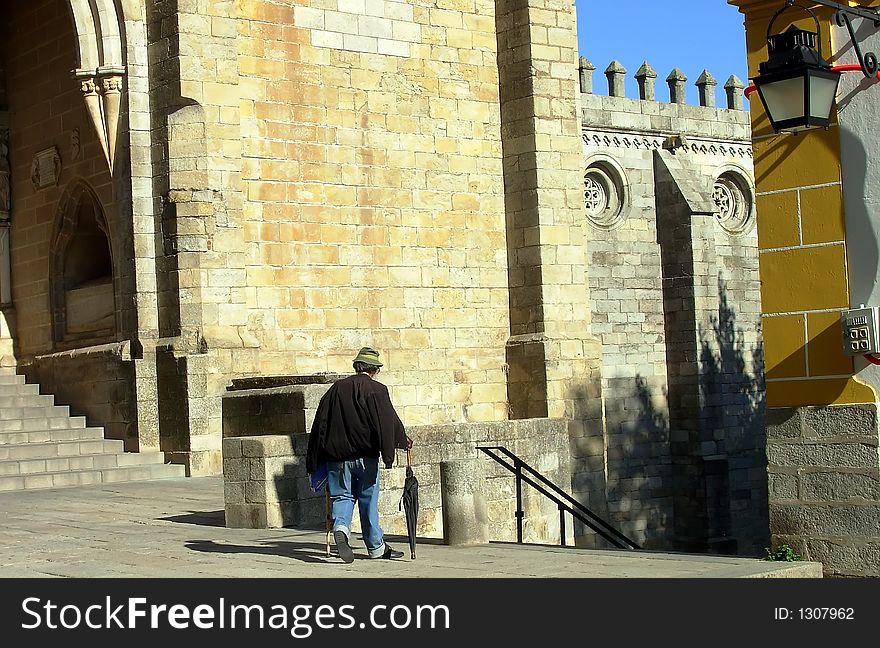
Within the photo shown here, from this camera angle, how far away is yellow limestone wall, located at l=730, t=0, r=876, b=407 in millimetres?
8945

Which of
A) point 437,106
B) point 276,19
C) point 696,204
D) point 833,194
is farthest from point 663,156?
point 833,194

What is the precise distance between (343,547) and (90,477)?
23.4ft

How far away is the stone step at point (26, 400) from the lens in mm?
17391

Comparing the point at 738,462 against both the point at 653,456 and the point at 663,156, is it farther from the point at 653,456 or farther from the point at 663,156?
the point at 663,156

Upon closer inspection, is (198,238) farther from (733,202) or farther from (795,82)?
(733,202)

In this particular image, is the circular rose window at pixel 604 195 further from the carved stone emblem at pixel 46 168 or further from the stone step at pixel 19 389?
the stone step at pixel 19 389

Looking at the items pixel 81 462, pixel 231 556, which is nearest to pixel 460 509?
pixel 231 556

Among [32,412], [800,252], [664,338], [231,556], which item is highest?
[800,252]

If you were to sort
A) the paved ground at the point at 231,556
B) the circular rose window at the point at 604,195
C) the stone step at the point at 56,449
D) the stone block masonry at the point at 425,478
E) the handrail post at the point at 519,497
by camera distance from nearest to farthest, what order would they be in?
the paved ground at the point at 231,556 → the stone block masonry at the point at 425,478 → the handrail post at the point at 519,497 → the stone step at the point at 56,449 → the circular rose window at the point at 604,195

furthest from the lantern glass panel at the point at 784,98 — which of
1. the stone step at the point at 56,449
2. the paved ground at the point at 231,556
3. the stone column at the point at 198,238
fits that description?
the stone step at the point at 56,449

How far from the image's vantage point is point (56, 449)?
16.0m

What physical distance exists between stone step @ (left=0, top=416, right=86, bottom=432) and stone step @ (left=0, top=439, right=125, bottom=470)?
2.08 ft

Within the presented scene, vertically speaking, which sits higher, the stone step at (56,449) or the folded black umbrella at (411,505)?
the stone step at (56,449)

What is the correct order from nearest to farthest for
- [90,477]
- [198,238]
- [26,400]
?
[90,477]
[198,238]
[26,400]
